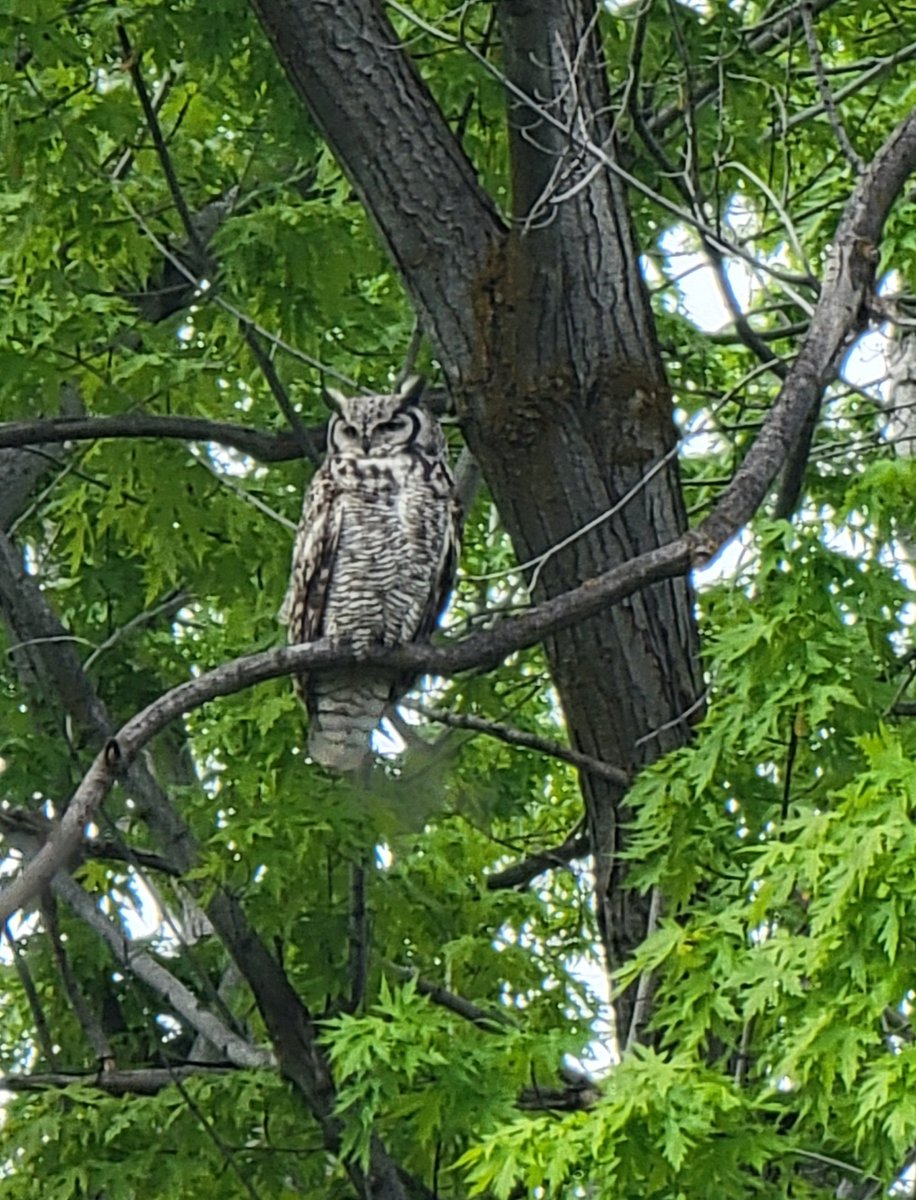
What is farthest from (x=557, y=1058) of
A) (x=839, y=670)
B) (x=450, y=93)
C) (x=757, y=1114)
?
(x=450, y=93)

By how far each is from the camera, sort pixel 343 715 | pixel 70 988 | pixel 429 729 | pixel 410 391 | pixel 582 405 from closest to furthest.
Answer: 1. pixel 582 405
2. pixel 343 715
3. pixel 70 988
4. pixel 410 391
5. pixel 429 729

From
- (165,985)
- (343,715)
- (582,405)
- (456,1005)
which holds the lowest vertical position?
(456,1005)

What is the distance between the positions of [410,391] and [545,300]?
3.09ft

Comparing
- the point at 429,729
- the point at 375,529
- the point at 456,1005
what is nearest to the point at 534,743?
the point at 456,1005

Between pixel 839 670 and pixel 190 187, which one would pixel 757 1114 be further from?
pixel 190 187

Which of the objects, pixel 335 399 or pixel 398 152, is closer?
pixel 398 152

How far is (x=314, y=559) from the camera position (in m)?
4.41

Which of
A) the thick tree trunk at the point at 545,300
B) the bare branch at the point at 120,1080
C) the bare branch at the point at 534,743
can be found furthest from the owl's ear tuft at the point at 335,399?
the bare branch at the point at 120,1080

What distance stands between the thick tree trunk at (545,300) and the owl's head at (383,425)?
73cm

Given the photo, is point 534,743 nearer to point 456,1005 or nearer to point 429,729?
point 456,1005

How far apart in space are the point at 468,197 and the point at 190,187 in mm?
1351

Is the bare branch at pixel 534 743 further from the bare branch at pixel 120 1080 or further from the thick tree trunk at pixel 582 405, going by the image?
the bare branch at pixel 120 1080

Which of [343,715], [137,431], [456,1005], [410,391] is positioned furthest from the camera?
[410,391]

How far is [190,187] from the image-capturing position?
187 inches
